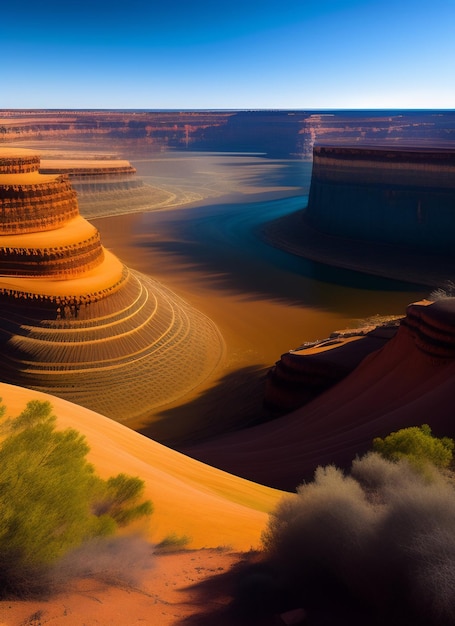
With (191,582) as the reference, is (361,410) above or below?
below

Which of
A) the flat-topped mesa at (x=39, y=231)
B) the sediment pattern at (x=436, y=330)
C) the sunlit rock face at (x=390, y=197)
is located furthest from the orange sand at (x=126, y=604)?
the sunlit rock face at (x=390, y=197)

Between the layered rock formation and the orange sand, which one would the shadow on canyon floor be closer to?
the orange sand

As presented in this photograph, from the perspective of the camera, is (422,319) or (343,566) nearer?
(343,566)

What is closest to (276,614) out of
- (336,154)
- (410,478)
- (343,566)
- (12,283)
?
(343,566)

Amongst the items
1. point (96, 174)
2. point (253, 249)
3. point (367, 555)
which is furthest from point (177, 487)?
point (96, 174)

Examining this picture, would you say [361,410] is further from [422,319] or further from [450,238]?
[450,238]

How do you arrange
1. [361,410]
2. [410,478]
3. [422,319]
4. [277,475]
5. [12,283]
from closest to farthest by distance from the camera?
[410,478] < [277,475] < [361,410] < [422,319] < [12,283]
